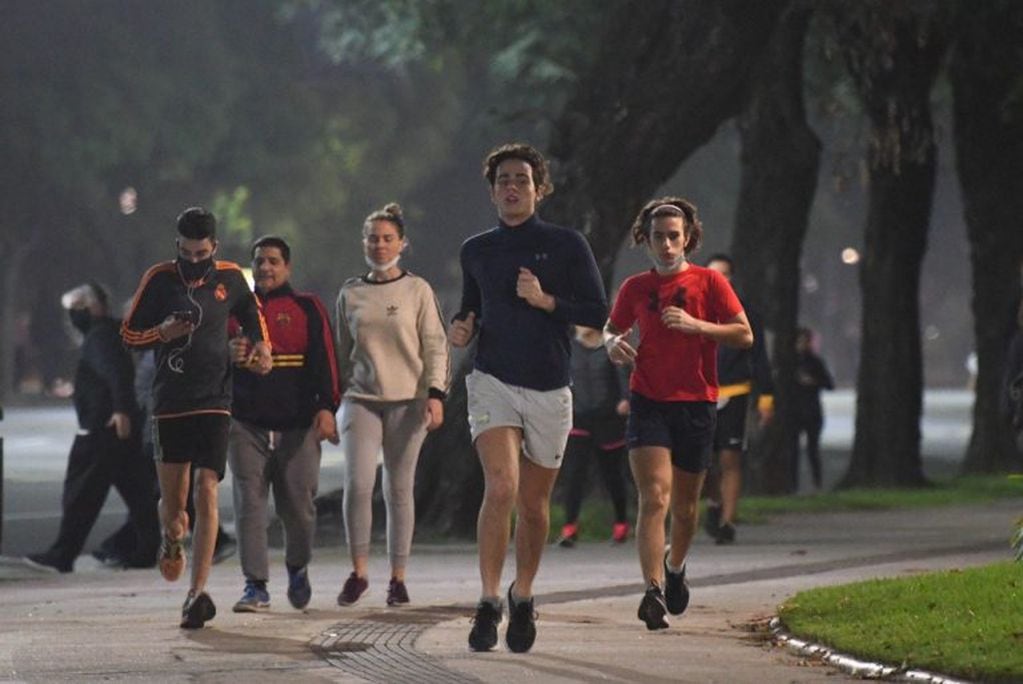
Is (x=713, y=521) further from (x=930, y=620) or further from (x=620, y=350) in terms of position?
(x=930, y=620)

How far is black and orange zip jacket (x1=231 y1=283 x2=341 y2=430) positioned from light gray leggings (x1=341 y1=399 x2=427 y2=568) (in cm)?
34

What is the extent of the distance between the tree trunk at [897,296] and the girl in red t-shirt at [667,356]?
13761 millimetres

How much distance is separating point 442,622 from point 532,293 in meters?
2.09

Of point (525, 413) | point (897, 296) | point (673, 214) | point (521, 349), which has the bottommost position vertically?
point (525, 413)

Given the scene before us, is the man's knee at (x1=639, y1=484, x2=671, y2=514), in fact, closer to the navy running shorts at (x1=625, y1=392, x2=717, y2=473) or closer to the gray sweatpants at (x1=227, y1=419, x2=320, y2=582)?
the navy running shorts at (x1=625, y1=392, x2=717, y2=473)

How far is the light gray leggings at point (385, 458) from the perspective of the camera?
14.3m

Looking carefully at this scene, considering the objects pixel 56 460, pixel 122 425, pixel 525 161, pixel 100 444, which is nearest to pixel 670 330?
pixel 525 161

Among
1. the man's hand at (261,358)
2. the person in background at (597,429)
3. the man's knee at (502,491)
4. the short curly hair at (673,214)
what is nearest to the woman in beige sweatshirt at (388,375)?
the man's hand at (261,358)

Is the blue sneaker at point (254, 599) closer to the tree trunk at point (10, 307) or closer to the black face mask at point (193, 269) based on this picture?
the black face mask at point (193, 269)

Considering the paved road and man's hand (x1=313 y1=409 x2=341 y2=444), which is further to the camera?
the paved road

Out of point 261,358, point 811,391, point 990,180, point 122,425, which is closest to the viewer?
point 261,358

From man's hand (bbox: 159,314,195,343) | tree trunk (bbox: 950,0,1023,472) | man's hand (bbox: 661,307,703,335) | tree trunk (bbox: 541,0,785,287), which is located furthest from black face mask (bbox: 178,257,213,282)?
tree trunk (bbox: 950,0,1023,472)

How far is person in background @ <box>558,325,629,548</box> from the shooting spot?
1934 cm

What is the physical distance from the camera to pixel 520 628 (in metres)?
11.5
